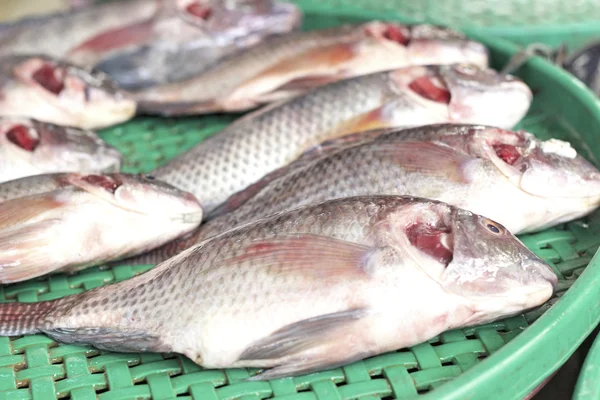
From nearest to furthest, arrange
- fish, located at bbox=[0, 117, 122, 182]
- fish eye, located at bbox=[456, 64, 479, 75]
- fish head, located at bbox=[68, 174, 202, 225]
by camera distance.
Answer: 1. fish head, located at bbox=[68, 174, 202, 225]
2. fish, located at bbox=[0, 117, 122, 182]
3. fish eye, located at bbox=[456, 64, 479, 75]

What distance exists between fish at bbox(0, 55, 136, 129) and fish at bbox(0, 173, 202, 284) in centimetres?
88

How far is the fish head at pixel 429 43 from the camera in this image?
3.11m

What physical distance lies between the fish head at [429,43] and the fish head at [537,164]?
0.92 meters

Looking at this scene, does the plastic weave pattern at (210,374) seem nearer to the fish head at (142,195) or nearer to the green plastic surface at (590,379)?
the green plastic surface at (590,379)

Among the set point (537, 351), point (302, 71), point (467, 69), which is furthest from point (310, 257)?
point (302, 71)

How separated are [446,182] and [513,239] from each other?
0.33 metres

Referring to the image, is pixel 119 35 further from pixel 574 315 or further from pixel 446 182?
pixel 574 315

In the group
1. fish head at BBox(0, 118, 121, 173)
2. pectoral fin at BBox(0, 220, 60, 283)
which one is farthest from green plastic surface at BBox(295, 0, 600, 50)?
pectoral fin at BBox(0, 220, 60, 283)

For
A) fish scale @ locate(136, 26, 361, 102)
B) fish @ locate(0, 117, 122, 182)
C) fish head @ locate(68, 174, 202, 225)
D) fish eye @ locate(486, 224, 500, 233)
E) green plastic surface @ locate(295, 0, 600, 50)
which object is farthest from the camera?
green plastic surface @ locate(295, 0, 600, 50)

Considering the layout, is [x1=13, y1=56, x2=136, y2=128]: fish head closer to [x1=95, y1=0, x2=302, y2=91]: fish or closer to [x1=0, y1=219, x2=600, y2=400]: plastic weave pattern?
[x1=95, y1=0, x2=302, y2=91]: fish

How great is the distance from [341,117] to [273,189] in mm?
549

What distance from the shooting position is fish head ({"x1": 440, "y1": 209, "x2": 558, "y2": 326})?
1719 mm

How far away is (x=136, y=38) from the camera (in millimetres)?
3453

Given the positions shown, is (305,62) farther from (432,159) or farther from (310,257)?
(310,257)
